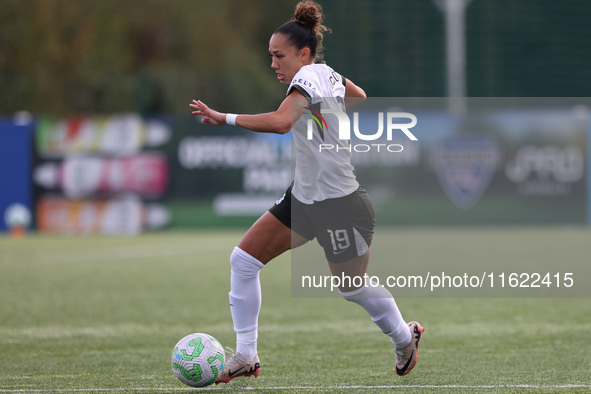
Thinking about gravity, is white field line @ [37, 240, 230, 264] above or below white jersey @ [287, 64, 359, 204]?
below

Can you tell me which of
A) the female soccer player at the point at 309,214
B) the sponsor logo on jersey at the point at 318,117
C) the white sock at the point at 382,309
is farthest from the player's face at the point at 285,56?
the white sock at the point at 382,309

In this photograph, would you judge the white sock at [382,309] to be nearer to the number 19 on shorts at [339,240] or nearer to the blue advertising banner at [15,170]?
the number 19 on shorts at [339,240]

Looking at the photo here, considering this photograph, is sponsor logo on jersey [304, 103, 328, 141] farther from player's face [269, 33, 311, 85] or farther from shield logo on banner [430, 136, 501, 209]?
shield logo on banner [430, 136, 501, 209]

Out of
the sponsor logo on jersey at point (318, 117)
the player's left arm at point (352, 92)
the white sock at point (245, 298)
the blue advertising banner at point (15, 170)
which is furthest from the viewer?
the blue advertising banner at point (15, 170)

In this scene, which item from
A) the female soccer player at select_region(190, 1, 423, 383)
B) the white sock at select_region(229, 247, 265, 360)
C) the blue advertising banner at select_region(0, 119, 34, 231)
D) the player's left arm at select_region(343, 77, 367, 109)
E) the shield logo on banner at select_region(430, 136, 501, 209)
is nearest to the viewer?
the female soccer player at select_region(190, 1, 423, 383)

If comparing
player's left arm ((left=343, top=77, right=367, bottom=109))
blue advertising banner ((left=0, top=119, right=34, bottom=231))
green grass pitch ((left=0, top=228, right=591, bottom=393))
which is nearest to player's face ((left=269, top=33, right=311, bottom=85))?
player's left arm ((left=343, top=77, right=367, bottom=109))

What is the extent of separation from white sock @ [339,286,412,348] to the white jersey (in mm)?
584

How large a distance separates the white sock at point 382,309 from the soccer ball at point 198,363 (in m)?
0.80

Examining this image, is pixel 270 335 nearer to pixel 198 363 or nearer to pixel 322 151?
pixel 198 363

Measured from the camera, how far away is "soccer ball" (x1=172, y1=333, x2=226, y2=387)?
5129mm

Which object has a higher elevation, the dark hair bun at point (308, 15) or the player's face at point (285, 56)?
the dark hair bun at point (308, 15)

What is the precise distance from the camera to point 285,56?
5.16 meters

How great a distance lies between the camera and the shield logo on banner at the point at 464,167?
17734mm

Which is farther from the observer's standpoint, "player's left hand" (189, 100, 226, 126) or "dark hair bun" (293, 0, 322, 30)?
"dark hair bun" (293, 0, 322, 30)
